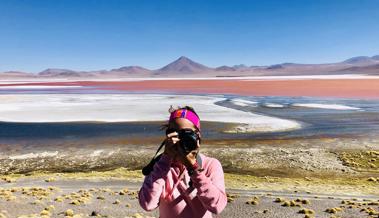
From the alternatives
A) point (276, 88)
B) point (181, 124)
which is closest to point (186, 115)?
point (181, 124)

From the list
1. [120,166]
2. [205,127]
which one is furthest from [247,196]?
[205,127]

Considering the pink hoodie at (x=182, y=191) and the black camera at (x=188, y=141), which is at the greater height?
the black camera at (x=188, y=141)

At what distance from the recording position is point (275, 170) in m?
20.8

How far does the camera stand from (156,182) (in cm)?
283

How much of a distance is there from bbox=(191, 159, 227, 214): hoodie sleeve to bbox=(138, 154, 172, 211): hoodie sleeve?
0.63 ft

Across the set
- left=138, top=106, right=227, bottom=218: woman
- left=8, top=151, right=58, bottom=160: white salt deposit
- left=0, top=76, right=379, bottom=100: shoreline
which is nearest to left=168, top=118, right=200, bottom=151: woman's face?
left=138, top=106, right=227, bottom=218: woman

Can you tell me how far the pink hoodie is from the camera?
282 cm

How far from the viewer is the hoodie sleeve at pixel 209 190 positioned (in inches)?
110

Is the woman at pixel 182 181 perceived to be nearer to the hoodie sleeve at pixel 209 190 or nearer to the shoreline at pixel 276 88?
the hoodie sleeve at pixel 209 190

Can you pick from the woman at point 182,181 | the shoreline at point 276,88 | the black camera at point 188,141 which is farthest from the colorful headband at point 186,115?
the shoreline at point 276,88

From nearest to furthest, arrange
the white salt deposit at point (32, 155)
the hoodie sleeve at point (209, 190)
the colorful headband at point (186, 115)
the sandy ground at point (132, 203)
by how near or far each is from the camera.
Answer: the hoodie sleeve at point (209, 190), the colorful headband at point (186, 115), the sandy ground at point (132, 203), the white salt deposit at point (32, 155)

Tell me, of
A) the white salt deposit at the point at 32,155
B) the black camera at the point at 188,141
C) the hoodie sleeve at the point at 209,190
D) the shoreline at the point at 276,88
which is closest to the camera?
the black camera at the point at 188,141

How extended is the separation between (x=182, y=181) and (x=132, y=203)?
1027cm

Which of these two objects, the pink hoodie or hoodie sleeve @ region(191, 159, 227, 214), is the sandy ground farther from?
hoodie sleeve @ region(191, 159, 227, 214)
